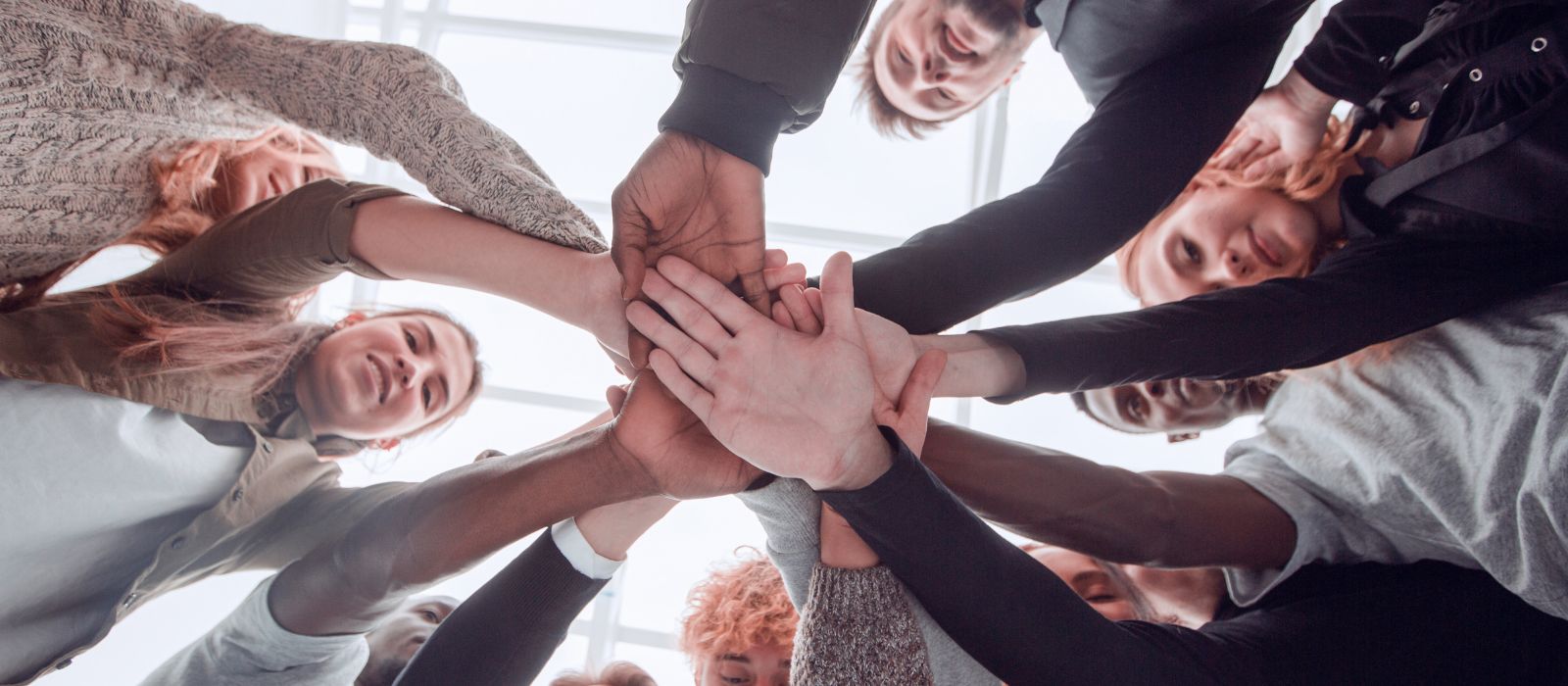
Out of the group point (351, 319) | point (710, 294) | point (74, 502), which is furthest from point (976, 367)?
point (351, 319)

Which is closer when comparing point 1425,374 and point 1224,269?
point 1425,374

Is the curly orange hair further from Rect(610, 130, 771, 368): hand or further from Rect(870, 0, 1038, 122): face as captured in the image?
Rect(870, 0, 1038, 122): face

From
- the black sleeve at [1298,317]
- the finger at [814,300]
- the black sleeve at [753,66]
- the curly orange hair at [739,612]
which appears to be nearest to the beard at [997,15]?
the black sleeve at [1298,317]

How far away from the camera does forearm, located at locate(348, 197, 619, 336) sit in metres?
1.07

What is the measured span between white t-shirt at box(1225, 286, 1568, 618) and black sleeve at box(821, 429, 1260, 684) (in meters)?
0.37

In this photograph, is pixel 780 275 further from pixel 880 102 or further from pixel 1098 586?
pixel 880 102

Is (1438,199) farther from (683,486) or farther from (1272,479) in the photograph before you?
(683,486)

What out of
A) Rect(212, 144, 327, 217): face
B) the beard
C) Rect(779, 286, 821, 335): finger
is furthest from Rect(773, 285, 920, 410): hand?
the beard

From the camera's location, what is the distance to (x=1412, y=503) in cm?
117

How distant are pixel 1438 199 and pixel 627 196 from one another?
112cm

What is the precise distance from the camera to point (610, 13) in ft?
9.90

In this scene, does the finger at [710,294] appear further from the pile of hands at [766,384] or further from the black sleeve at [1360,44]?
the black sleeve at [1360,44]

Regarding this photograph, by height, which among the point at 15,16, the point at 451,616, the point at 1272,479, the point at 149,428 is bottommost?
the point at 451,616

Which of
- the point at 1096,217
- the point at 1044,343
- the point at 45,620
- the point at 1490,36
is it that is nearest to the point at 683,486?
the point at 1044,343
